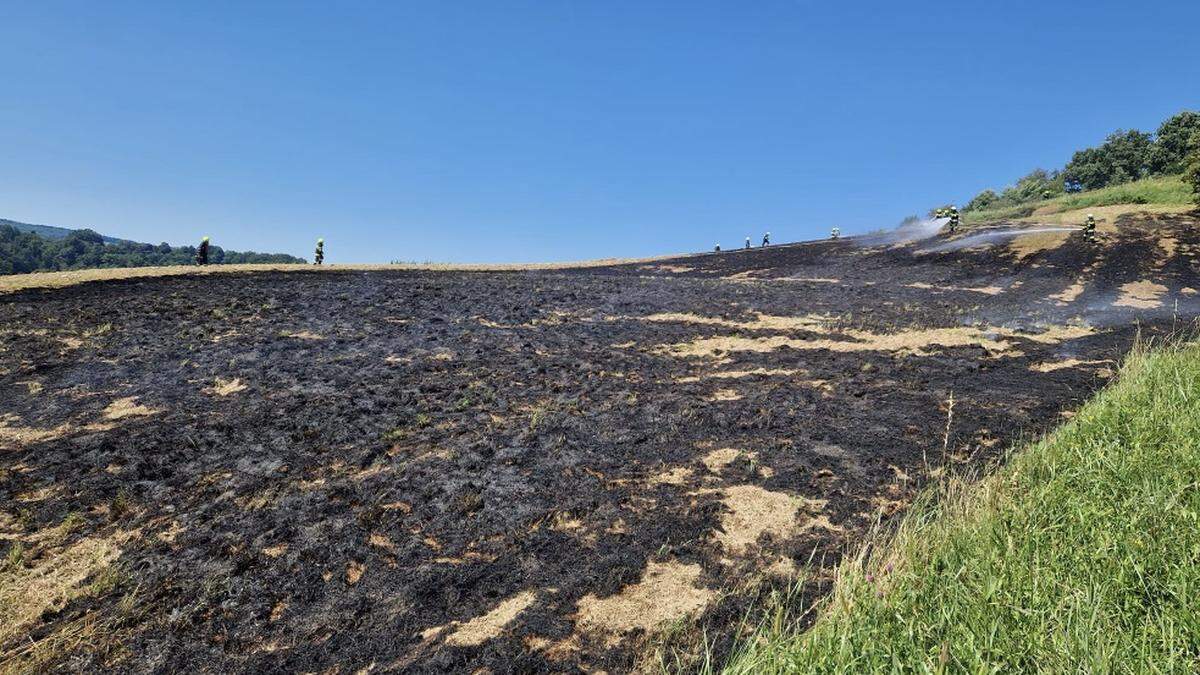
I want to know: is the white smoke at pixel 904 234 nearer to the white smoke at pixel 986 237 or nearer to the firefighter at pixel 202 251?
the white smoke at pixel 986 237

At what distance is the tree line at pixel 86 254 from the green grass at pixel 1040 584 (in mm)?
112581

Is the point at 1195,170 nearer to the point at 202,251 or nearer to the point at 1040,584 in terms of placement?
the point at 1040,584

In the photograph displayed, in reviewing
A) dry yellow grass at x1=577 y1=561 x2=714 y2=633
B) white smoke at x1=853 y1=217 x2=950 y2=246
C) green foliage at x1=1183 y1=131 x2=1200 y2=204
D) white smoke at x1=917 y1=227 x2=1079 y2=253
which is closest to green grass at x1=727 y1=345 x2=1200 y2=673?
dry yellow grass at x1=577 y1=561 x2=714 y2=633

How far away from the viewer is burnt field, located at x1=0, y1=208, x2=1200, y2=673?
4852mm

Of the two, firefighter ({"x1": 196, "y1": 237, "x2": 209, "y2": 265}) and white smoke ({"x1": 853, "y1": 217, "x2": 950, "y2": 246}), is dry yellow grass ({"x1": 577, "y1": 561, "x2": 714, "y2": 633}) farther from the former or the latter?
white smoke ({"x1": 853, "y1": 217, "x2": 950, "y2": 246})

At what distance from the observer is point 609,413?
980 centimetres

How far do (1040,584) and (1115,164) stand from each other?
270 feet

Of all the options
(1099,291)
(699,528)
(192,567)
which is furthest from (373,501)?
(1099,291)

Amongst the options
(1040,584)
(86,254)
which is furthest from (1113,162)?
(86,254)

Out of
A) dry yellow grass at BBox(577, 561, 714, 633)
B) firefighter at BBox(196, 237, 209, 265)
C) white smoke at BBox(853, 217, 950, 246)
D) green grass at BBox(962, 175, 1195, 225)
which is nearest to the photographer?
dry yellow grass at BBox(577, 561, 714, 633)

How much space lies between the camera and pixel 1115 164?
62.9 meters

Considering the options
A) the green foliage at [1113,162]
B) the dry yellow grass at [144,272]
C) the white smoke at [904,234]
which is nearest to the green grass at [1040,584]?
the dry yellow grass at [144,272]

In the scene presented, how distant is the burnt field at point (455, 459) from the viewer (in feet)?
15.9

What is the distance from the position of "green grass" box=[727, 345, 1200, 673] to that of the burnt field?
123 centimetres
